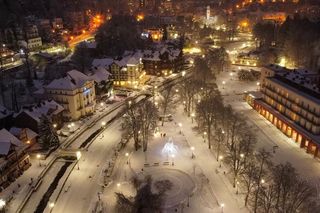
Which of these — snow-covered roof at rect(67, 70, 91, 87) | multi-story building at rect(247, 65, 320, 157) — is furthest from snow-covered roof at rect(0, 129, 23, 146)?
multi-story building at rect(247, 65, 320, 157)

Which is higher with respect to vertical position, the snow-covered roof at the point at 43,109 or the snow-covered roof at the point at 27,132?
the snow-covered roof at the point at 43,109

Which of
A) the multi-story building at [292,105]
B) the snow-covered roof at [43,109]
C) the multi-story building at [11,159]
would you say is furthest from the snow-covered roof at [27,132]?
the multi-story building at [292,105]

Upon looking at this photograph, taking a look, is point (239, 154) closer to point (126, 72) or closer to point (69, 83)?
point (69, 83)

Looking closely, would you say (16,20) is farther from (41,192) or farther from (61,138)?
(41,192)

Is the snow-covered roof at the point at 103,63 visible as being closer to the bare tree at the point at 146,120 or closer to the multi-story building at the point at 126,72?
the multi-story building at the point at 126,72

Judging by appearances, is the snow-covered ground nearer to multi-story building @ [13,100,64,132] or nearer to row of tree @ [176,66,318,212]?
row of tree @ [176,66,318,212]
